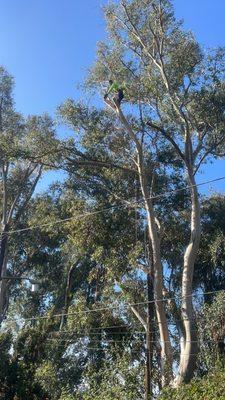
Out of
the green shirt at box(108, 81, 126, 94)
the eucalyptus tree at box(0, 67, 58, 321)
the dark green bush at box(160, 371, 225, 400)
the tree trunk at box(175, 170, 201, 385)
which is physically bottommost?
the dark green bush at box(160, 371, 225, 400)

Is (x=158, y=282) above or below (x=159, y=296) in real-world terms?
above

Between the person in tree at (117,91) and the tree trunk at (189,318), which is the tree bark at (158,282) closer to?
the person in tree at (117,91)

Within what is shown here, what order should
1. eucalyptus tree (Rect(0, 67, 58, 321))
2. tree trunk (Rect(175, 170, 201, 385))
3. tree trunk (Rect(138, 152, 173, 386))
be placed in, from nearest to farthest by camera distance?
tree trunk (Rect(175, 170, 201, 385)) < tree trunk (Rect(138, 152, 173, 386)) < eucalyptus tree (Rect(0, 67, 58, 321))

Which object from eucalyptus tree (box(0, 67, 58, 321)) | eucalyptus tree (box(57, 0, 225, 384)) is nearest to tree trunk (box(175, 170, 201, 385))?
eucalyptus tree (box(57, 0, 225, 384))

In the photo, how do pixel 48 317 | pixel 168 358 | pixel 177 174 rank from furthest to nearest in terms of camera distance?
pixel 48 317 < pixel 177 174 < pixel 168 358

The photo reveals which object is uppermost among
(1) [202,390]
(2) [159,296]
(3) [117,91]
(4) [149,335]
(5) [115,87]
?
(3) [117,91]

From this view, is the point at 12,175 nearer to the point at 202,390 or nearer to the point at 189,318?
the point at 189,318

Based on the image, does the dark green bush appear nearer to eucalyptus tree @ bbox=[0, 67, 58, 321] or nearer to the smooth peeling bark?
the smooth peeling bark

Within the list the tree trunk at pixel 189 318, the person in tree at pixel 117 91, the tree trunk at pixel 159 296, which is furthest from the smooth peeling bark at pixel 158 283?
the tree trunk at pixel 189 318

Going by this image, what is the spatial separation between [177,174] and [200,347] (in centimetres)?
723

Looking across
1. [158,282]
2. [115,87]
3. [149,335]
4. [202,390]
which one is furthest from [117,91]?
[202,390]

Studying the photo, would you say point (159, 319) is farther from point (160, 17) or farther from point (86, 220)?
point (160, 17)

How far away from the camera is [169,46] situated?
21.7m

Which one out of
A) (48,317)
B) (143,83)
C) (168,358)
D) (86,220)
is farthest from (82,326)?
(143,83)
